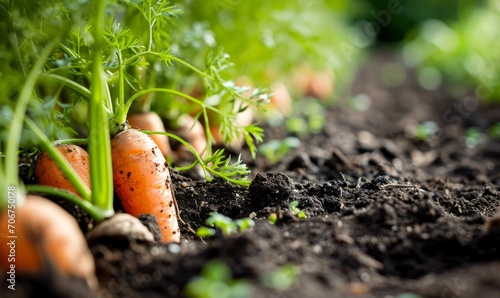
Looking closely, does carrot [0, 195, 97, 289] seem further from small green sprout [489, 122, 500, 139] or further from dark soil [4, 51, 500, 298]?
small green sprout [489, 122, 500, 139]

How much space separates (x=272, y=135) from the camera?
152 inches

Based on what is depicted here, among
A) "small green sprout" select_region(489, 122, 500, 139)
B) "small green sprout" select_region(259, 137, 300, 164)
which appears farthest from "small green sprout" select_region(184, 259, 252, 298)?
"small green sprout" select_region(489, 122, 500, 139)

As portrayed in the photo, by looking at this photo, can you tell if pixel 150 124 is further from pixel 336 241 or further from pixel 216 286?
pixel 216 286

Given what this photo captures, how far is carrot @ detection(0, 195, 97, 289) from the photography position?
1516mm

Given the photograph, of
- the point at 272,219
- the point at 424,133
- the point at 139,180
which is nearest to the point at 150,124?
the point at 139,180

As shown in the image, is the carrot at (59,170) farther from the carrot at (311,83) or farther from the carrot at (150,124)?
the carrot at (311,83)

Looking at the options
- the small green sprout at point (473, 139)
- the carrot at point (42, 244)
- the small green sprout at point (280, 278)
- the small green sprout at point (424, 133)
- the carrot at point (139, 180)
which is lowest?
the small green sprout at point (424, 133)

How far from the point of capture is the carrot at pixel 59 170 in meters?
2.05

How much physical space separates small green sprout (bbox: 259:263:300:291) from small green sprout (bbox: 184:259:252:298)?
0.05m

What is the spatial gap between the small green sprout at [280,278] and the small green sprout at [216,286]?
0.16ft

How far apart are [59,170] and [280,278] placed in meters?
1.01

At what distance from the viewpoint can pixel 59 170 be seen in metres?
2.06

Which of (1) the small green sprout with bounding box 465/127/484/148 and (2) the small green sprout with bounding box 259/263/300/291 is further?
(1) the small green sprout with bounding box 465/127/484/148

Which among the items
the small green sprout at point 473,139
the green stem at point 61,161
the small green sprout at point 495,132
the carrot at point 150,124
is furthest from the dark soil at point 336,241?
the small green sprout at point 495,132
